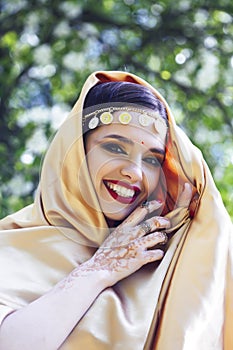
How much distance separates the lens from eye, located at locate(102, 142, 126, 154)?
122 cm

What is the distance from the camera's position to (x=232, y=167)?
2871mm

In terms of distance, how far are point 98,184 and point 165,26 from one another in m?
1.99

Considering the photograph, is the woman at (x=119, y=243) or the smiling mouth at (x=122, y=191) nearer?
the woman at (x=119, y=243)

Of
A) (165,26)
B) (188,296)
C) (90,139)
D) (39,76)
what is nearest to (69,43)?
(39,76)

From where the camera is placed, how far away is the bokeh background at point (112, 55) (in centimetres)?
300

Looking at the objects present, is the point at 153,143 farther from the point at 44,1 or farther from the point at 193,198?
the point at 44,1

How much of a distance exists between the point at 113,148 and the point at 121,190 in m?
0.08

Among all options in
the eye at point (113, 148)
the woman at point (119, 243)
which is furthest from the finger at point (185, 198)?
the eye at point (113, 148)

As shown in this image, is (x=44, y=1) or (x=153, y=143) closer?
(x=153, y=143)

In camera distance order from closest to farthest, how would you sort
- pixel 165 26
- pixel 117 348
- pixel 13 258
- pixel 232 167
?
1. pixel 117 348
2. pixel 13 258
3. pixel 232 167
4. pixel 165 26

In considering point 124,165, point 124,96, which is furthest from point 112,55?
point 124,165

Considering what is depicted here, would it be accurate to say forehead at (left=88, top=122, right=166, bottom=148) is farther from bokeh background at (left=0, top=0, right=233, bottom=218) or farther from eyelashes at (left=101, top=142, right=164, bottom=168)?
bokeh background at (left=0, top=0, right=233, bottom=218)

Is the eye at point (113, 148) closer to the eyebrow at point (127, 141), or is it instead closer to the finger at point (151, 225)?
the eyebrow at point (127, 141)

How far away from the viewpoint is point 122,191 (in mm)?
1201
